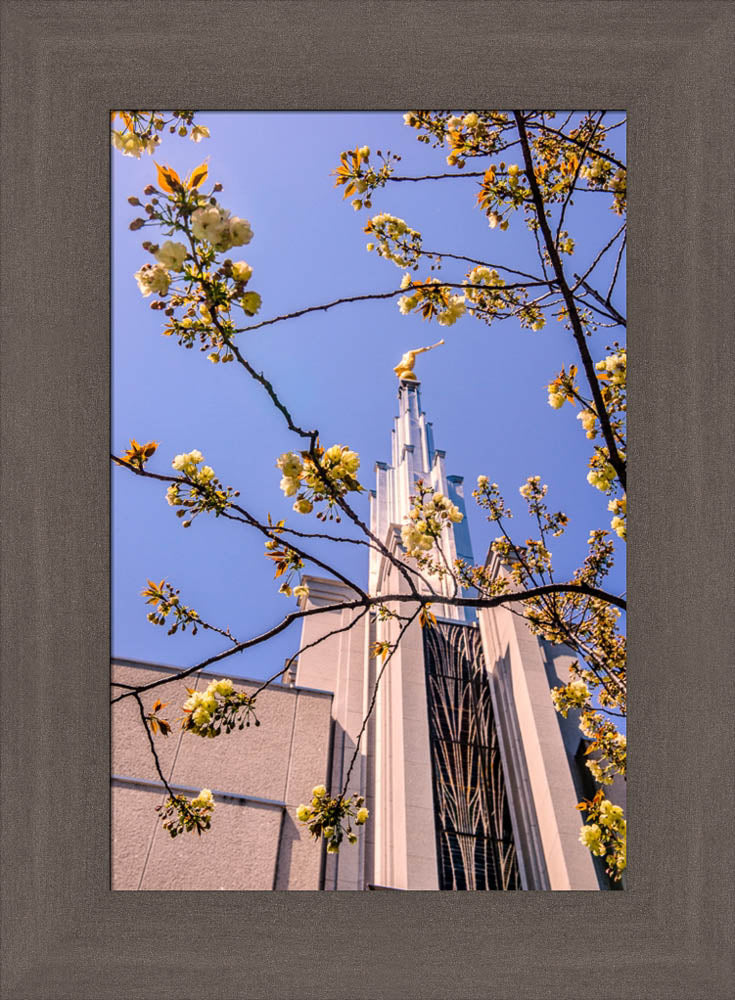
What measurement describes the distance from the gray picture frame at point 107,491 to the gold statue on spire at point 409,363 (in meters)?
1.04

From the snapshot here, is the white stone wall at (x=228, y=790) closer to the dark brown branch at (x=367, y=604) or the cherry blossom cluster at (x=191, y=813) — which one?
the cherry blossom cluster at (x=191, y=813)

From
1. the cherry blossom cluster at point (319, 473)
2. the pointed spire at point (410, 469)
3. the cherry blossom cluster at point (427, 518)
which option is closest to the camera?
the cherry blossom cluster at point (319, 473)

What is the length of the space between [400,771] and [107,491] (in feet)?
9.70

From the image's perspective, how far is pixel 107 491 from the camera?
5.59 feet

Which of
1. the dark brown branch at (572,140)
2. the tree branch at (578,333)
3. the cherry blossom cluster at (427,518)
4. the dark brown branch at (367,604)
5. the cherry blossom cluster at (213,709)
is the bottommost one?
the cherry blossom cluster at (213,709)

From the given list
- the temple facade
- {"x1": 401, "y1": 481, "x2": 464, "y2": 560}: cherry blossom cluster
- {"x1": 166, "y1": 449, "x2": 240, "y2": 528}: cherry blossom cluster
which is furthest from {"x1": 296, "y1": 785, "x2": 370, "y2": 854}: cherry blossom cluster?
the temple facade

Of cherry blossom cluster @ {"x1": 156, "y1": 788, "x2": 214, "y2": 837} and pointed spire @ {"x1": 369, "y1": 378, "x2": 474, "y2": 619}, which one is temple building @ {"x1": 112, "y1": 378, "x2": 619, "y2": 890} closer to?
pointed spire @ {"x1": 369, "y1": 378, "x2": 474, "y2": 619}

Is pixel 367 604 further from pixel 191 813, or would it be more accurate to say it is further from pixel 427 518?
pixel 191 813

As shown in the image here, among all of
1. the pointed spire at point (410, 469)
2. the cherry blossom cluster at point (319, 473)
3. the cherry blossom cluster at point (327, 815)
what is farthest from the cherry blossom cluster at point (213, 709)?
the pointed spire at point (410, 469)

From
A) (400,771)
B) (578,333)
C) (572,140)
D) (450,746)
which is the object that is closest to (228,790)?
(400,771)

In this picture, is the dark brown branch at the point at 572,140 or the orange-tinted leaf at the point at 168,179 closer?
the orange-tinted leaf at the point at 168,179

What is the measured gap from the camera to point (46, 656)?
1.66m

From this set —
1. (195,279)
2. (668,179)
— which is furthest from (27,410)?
(668,179)

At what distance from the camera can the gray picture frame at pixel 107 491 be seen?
5.07 ft
